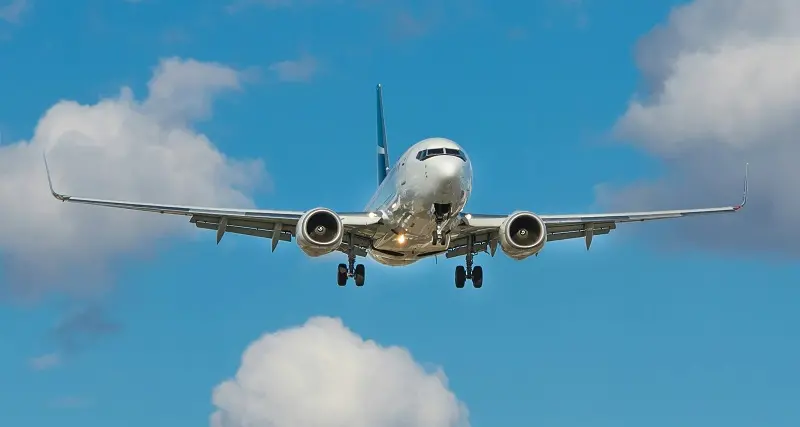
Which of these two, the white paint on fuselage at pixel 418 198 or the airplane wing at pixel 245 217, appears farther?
the airplane wing at pixel 245 217

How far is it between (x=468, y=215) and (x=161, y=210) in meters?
11.0

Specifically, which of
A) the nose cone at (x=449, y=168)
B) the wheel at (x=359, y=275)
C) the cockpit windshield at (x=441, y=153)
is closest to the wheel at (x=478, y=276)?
the wheel at (x=359, y=275)

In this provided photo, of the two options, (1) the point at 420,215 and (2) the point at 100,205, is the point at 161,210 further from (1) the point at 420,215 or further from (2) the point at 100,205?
(1) the point at 420,215

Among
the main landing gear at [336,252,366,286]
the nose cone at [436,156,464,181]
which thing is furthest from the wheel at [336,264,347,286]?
the nose cone at [436,156,464,181]

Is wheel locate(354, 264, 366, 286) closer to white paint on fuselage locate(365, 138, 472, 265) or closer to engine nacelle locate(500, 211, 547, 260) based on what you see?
white paint on fuselage locate(365, 138, 472, 265)

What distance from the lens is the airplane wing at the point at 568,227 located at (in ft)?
170

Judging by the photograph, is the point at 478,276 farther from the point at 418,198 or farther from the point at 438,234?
the point at 418,198

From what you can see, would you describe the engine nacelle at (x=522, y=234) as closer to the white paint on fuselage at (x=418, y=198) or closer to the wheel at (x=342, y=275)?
the white paint on fuselage at (x=418, y=198)

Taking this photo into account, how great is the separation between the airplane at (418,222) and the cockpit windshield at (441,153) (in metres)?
0.03

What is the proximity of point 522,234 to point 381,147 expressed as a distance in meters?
26.8

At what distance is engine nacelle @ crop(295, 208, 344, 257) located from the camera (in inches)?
1912

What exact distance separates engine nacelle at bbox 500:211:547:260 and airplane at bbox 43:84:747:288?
4cm

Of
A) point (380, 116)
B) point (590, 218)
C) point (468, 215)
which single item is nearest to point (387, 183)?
point (468, 215)

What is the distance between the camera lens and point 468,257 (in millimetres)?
53938
